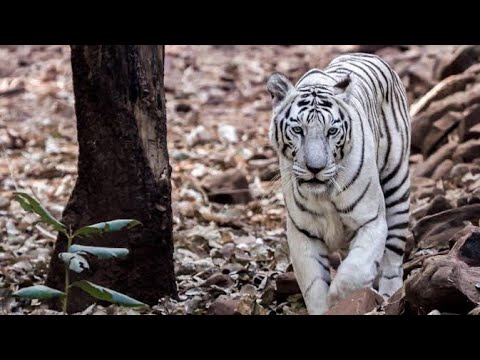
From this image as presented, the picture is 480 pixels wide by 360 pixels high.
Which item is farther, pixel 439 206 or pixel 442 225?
pixel 439 206

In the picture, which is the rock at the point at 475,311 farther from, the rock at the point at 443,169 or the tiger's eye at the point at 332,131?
the rock at the point at 443,169

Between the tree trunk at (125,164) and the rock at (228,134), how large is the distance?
4.92 m

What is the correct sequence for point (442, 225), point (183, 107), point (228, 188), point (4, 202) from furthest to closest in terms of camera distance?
point (183, 107) → point (228, 188) → point (4, 202) → point (442, 225)

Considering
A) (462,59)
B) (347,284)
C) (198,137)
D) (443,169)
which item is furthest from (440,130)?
(347,284)

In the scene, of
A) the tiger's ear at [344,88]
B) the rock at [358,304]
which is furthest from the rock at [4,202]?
the rock at [358,304]

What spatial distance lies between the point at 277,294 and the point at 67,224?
1.14 metres

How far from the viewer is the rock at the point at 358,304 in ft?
14.6

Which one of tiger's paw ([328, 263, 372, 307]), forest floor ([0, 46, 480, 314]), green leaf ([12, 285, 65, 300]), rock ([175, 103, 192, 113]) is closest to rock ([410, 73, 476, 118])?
forest floor ([0, 46, 480, 314])

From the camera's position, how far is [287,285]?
5469 millimetres

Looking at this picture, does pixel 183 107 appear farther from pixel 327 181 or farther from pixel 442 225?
pixel 327 181

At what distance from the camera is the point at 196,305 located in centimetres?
552

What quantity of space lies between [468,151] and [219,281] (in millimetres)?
2934
